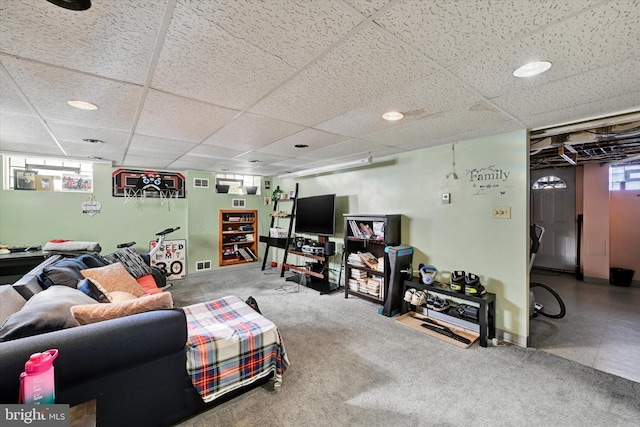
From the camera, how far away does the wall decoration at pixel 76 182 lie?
440 centimetres

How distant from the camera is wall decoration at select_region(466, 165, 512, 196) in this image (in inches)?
111

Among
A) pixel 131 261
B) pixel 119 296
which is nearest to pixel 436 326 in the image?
pixel 119 296

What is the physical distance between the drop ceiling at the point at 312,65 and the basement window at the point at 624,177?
4.32 meters

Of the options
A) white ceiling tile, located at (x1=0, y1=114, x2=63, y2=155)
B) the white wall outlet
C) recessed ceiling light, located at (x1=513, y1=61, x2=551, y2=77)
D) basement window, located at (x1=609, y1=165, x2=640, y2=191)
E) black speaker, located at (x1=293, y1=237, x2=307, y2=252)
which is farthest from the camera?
black speaker, located at (x1=293, y1=237, x2=307, y2=252)

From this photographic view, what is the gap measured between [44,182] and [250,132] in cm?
408

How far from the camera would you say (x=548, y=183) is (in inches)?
236

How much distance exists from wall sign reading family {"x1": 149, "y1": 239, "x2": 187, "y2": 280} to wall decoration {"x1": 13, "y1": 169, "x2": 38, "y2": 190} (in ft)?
6.31

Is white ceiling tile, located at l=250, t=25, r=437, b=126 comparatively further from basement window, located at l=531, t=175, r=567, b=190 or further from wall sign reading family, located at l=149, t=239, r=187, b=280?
basement window, located at l=531, t=175, r=567, b=190

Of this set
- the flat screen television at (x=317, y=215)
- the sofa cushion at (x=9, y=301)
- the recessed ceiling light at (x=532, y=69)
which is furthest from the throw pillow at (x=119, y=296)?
the recessed ceiling light at (x=532, y=69)

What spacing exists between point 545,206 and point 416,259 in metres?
4.65

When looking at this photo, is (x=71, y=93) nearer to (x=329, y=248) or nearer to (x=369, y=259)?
(x=369, y=259)

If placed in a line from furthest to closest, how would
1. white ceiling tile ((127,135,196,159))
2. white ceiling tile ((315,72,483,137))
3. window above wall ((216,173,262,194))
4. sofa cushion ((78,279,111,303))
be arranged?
window above wall ((216,173,262,194)) → white ceiling tile ((127,135,196,159)) → sofa cushion ((78,279,111,303)) → white ceiling tile ((315,72,483,137))

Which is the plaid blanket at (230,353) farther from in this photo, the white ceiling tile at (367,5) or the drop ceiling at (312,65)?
the white ceiling tile at (367,5)

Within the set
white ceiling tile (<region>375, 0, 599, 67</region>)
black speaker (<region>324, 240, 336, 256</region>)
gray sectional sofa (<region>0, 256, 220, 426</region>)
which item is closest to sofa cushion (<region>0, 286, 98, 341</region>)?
gray sectional sofa (<region>0, 256, 220, 426</region>)
